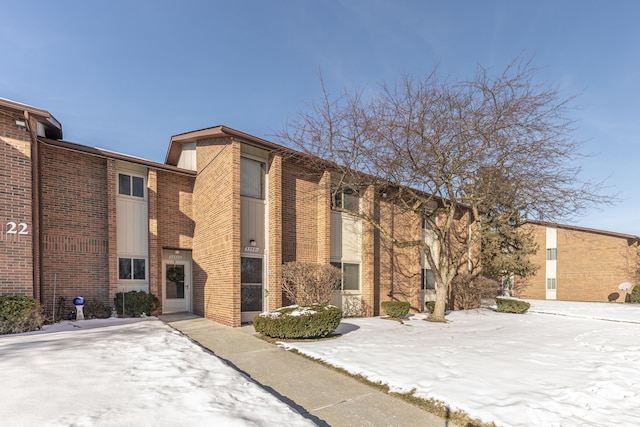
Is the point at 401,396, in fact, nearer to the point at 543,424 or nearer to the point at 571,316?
the point at 543,424

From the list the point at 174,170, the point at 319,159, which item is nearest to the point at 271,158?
the point at 319,159

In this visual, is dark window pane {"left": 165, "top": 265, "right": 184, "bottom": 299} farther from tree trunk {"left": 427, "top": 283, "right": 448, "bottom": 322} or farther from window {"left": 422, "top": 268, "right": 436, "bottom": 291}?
window {"left": 422, "top": 268, "right": 436, "bottom": 291}

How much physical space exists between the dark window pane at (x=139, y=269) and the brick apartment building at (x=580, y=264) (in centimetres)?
2514

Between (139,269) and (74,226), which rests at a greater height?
(74,226)

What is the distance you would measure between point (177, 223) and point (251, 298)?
4.90m

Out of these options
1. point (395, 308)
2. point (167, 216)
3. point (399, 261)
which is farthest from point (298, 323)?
point (399, 261)

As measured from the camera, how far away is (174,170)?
1316cm

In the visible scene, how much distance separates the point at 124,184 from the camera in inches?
492

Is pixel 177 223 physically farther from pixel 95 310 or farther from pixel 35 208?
pixel 35 208

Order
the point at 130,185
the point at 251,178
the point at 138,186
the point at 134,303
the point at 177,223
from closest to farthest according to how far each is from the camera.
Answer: the point at 134,303 < the point at 251,178 < the point at 130,185 < the point at 138,186 < the point at 177,223

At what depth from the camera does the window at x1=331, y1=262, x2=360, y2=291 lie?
14055 millimetres

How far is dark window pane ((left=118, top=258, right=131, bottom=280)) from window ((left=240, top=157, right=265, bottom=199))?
5.14m

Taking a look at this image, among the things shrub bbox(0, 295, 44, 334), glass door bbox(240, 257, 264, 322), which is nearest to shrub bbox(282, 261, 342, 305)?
glass door bbox(240, 257, 264, 322)

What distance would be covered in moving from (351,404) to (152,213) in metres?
10.9
